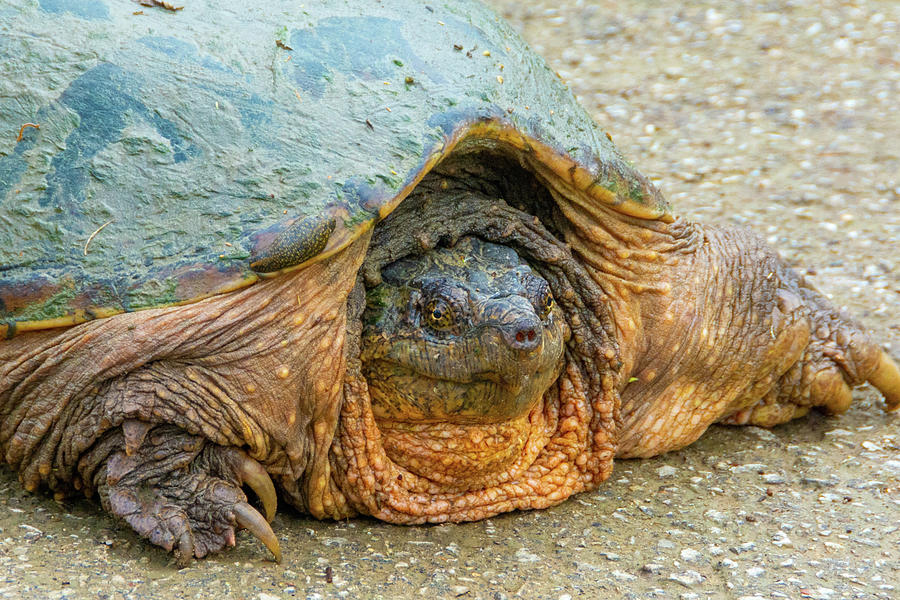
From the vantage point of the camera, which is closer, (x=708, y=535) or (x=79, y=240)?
(x=79, y=240)

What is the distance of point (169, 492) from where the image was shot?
8.95 feet

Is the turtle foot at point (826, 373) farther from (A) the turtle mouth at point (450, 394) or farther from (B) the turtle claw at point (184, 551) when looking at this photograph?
(B) the turtle claw at point (184, 551)

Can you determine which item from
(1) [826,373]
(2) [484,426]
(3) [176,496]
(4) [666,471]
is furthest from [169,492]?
(1) [826,373]

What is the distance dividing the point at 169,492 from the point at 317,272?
703 millimetres

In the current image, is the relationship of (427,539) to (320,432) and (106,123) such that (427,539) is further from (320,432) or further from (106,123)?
(106,123)

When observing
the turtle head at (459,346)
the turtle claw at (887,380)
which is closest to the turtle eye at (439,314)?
the turtle head at (459,346)

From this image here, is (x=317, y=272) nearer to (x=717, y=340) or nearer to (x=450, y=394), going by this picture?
(x=450, y=394)

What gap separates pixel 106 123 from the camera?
107 inches

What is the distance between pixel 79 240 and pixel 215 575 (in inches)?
36.1

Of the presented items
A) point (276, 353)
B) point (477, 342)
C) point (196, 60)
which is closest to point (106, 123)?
point (196, 60)

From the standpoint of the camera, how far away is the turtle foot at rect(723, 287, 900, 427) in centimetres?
368

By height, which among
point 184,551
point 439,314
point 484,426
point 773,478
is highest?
point 439,314

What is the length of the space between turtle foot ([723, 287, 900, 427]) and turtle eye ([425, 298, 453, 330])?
1.43 meters

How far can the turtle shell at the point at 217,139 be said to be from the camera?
256 cm
